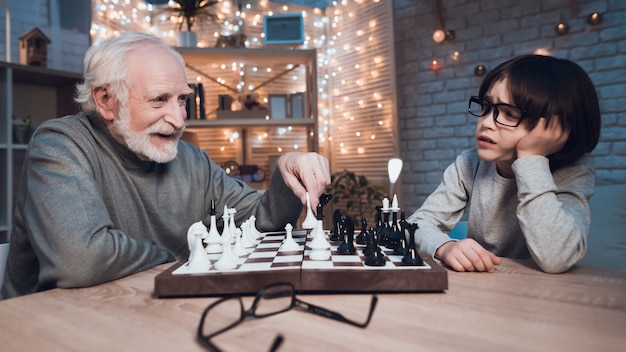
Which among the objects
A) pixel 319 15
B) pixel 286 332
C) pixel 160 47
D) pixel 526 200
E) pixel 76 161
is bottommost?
pixel 286 332

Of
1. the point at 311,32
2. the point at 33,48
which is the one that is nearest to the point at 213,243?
the point at 33,48

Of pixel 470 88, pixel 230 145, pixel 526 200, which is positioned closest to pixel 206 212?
pixel 526 200

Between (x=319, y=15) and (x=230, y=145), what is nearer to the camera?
(x=230, y=145)

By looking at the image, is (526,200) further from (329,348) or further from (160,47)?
(160,47)

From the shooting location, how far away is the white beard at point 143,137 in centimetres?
134

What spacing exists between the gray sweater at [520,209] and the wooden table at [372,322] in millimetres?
190

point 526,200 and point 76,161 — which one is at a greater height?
point 76,161

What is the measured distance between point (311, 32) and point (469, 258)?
12.1ft

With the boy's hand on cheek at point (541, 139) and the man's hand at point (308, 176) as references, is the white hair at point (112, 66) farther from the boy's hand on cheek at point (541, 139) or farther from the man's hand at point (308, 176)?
the boy's hand on cheek at point (541, 139)

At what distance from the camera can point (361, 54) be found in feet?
13.5

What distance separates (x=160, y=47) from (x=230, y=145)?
8.35 feet

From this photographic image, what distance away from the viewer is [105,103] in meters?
1.37

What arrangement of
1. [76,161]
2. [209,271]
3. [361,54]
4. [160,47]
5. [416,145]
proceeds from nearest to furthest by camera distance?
[209,271]
[76,161]
[160,47]
[416,145]
[361,54]

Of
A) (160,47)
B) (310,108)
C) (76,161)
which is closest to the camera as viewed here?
(76,161)
